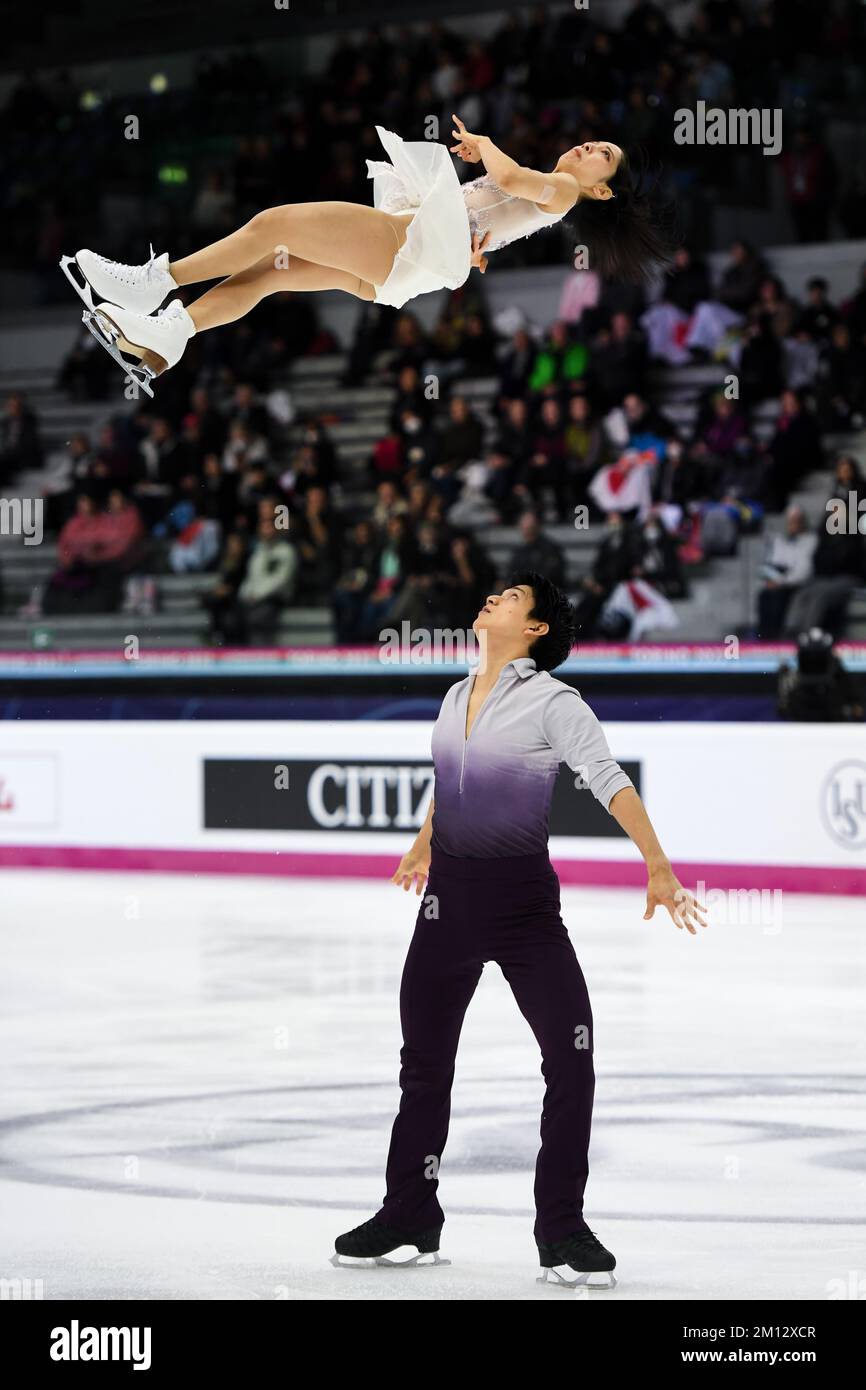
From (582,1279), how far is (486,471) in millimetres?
12765

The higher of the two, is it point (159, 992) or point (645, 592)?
point (645, 592)

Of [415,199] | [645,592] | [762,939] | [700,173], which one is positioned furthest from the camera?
[700,173]

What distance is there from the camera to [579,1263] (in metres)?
5.06

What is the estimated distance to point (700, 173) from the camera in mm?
18734

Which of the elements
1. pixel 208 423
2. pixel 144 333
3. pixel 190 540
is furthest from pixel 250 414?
pixel 144 333

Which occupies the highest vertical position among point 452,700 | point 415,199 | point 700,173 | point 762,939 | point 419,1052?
point 700,173

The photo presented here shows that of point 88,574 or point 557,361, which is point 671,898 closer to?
point 557,361

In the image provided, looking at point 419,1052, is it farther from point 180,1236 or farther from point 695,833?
point 695,833

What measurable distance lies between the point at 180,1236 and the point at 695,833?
934cm

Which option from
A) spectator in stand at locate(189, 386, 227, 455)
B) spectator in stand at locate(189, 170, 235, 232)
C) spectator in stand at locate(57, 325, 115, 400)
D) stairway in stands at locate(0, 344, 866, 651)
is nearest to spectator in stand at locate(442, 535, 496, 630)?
stairway in stands at locate(0, 344, 866, 651)

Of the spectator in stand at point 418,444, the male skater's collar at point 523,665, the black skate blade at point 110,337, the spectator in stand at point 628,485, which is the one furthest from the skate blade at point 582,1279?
the spectator in stand at point 418,444

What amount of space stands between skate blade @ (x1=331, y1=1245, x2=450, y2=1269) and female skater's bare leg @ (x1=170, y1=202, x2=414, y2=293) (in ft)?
8.50
